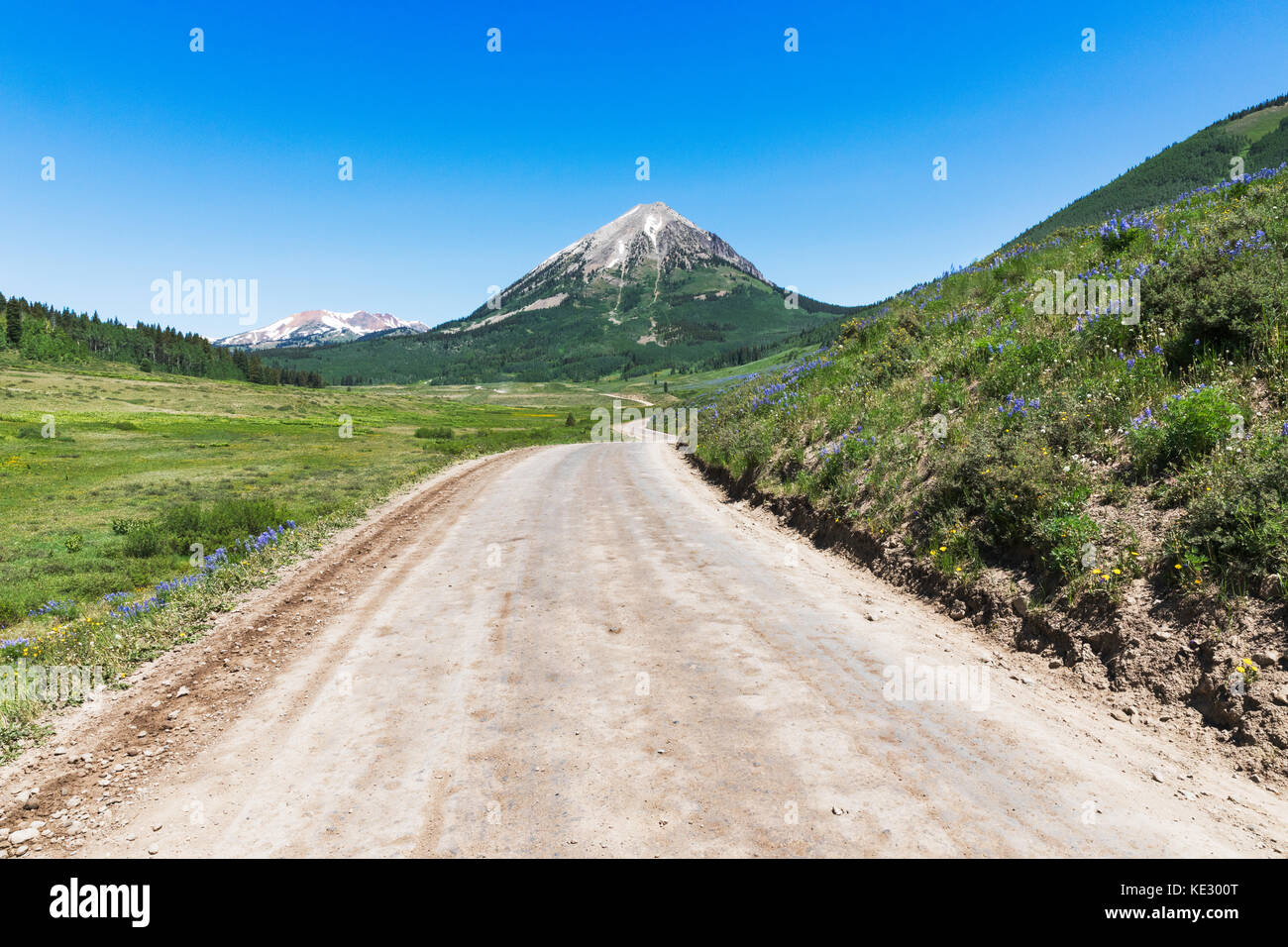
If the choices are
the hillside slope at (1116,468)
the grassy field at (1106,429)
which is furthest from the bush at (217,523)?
the grassy field at (1106,429)

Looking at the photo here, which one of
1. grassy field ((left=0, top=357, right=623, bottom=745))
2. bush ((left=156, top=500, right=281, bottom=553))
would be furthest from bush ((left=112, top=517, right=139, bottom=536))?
bush ((left=156, top=500, right=281, bottom=553))

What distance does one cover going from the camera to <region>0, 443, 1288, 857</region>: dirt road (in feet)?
12.2

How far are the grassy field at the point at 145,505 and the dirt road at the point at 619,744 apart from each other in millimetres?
1844

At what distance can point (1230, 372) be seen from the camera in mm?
7434

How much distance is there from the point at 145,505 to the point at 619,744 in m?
23.6

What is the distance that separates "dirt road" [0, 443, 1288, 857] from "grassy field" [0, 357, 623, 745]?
6.05ft

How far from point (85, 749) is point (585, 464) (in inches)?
924

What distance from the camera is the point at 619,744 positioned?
187 inches

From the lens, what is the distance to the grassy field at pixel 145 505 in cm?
890

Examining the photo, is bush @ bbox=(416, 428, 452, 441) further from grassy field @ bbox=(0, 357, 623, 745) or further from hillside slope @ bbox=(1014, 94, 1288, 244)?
hillside slope @ bbox=(1014, 94, 1288, 244)

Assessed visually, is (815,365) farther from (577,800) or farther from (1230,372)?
(577,800)

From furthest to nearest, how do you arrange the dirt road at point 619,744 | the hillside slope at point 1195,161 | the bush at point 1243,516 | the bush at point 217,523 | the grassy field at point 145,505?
the hillside slope at point 1195,161, the bush at point 217,523, the grassy field at point 145,505, the bush at point 1243,516, the dirt road at point 619,744

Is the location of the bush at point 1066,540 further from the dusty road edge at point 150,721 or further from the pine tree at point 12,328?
the pine tree at point 12,328
